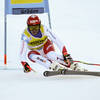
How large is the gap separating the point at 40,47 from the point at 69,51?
2.75 ft

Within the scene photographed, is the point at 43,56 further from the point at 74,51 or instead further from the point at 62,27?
the point at 62,27

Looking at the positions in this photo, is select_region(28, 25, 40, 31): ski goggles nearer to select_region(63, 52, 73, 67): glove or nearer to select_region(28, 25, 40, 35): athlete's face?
select_region(28, 25, 40, 35): athlete's face

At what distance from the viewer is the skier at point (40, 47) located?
168 cm

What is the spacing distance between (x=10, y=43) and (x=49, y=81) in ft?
3.68

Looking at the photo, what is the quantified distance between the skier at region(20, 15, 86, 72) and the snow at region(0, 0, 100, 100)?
9 centimetres

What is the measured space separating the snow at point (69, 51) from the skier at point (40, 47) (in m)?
0.09

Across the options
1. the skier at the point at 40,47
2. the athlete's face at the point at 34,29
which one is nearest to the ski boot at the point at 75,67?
the skier at the point at 40,47

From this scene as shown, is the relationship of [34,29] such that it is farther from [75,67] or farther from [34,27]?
[75,67]

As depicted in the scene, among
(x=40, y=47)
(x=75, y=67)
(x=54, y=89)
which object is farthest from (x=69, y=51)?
(x=54, y=89)

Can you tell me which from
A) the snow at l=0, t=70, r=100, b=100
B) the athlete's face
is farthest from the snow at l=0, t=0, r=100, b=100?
the athlete's face

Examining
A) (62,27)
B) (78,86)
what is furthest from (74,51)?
(78,86)

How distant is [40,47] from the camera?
1.79 m

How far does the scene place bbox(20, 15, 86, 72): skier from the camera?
1682 mm

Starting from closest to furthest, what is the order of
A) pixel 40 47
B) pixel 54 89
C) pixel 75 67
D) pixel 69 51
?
pixel 54 89 → pixel 75 67 → pixel 40 47 → pixel 69 51
